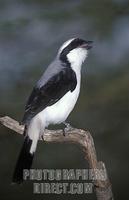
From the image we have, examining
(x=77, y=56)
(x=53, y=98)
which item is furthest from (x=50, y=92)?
(x=77, y=56)

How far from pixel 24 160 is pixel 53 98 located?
0.18 m

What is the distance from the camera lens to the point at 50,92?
1330 millimetres

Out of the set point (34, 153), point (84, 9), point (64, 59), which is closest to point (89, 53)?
point (64, 59)

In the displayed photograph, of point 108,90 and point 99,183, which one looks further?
point 108,90

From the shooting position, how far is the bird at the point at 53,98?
1320mm

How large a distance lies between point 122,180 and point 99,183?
0.16 m

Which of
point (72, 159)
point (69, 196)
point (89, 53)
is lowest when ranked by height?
point (69, 196)

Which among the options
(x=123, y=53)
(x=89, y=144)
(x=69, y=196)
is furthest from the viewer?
(x=123, y=53)

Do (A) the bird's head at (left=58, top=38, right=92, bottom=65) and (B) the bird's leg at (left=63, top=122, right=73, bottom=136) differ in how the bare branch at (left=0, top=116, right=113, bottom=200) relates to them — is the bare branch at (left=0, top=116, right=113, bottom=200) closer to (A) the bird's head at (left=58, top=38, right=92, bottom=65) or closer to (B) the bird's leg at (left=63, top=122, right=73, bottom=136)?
(B) the bird's leg at (left=63, top=122, right=73, bottom=136)

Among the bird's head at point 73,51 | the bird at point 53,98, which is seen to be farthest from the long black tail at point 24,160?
the bird's head at point 73,51

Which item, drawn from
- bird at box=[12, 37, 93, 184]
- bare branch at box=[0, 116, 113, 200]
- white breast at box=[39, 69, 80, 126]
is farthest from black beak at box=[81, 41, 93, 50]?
bare branch at box=[0, 116, 113, 200]

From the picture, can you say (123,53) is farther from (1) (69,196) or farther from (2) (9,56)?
(1) (69,196)

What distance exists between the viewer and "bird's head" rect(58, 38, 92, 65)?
1.37m

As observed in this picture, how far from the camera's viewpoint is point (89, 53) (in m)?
1.44
